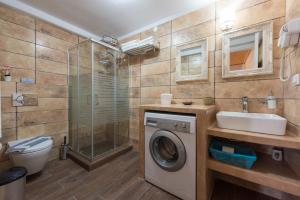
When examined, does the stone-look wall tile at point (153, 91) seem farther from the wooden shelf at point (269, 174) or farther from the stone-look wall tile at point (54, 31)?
the stone-look wall tile at point (54, 31)

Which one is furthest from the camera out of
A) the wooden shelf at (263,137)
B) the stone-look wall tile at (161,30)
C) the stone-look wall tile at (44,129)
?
the stone-look wall tile at (161,30)

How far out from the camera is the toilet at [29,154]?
1.53m

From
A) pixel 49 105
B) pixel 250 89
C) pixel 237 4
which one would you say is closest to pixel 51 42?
pixel 49 105

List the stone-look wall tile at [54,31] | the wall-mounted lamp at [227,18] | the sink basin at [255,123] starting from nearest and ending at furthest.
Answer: the sink basin at [255,123] → the wall-mounted lamp at [227,18] → the stone-look wall tile at [54,31]

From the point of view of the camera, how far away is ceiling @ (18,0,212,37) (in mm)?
1850

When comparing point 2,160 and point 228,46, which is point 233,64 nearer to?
point 228,46

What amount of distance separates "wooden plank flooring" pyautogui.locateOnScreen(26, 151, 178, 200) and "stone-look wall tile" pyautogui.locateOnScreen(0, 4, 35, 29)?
6.96 ft

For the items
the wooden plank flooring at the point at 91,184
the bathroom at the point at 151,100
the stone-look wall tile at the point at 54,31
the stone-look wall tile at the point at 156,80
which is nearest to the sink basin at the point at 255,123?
the bathroom at the point at 151,100

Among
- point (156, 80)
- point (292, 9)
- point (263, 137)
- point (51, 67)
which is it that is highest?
point (292, 9)

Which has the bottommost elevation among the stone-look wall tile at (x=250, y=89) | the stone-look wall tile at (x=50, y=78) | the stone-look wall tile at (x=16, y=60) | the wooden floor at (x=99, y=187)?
Answer: the wooden floor at (x=99, y=187)

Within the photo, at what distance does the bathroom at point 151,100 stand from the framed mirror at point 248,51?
1cm

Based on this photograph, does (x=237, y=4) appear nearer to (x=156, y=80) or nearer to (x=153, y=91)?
(x=156, y=80)

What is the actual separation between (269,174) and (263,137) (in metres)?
0.34

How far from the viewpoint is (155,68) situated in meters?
2.36
